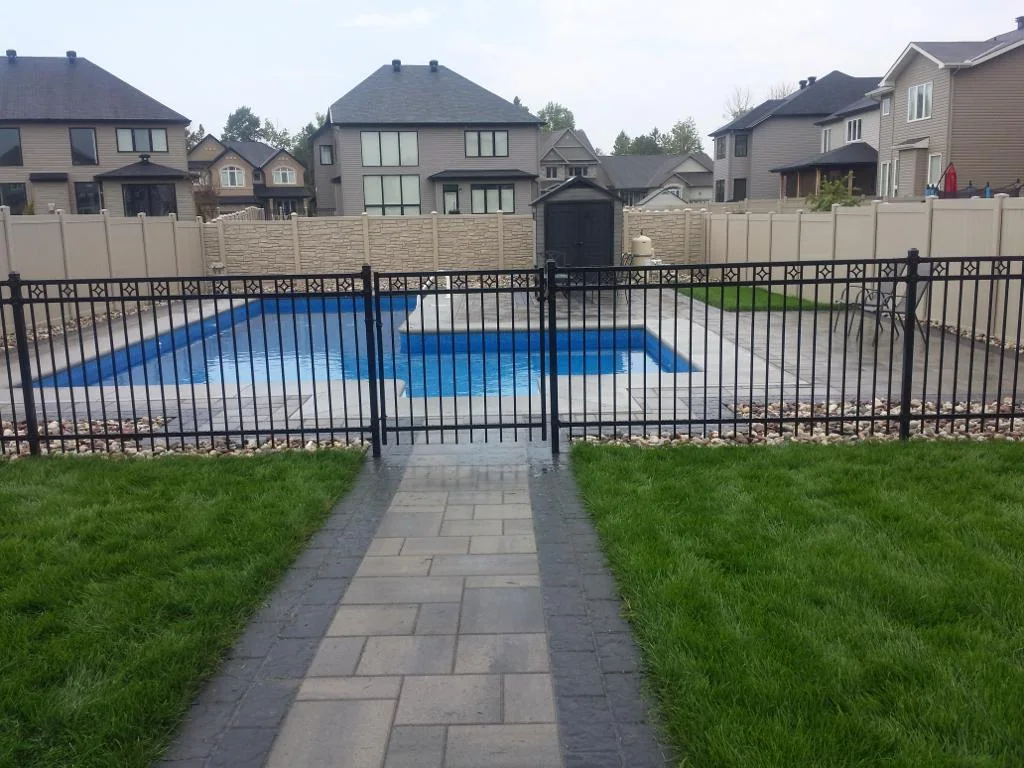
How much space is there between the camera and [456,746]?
2850 millimetres

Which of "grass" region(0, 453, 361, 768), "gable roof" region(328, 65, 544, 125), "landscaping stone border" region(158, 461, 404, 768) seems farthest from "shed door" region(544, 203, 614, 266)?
"gable roof" region(328, 65, 544, 125)

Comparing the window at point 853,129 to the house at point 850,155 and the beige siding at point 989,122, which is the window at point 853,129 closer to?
the house at point 850,155

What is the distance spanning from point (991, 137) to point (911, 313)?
85.9 ft

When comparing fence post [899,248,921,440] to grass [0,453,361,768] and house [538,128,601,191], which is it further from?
house [538,128,601,191]

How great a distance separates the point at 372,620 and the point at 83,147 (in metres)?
39.6

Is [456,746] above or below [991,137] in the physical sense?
below

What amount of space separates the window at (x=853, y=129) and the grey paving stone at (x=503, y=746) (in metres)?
40.9

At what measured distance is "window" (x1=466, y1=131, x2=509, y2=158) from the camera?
3875cm

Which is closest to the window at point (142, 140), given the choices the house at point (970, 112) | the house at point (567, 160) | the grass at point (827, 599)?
the house at point (567, 160)

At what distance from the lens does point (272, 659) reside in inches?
136

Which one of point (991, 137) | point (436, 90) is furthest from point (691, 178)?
point (991, 137)

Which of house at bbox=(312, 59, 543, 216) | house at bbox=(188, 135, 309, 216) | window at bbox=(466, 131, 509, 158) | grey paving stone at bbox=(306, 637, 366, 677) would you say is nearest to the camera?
grey paving stone at bbox=(306, 637, 366, 677)

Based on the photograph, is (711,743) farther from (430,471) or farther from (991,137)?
(991,137)

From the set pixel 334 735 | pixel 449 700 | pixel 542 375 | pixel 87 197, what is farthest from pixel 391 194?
pixel 334 735
